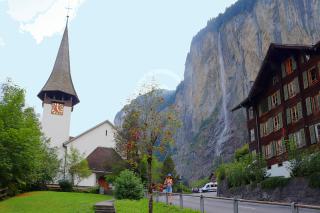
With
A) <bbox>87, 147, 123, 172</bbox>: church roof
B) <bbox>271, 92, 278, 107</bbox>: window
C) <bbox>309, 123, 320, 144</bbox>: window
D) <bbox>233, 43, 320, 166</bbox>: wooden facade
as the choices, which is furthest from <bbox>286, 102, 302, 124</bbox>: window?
<bbox>87, 147, 123, 172</bbox>: church roof

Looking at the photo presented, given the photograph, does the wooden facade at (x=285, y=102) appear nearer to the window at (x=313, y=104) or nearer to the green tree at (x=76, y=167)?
the window at (x=313, y=104)

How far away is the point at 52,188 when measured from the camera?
1693 inches

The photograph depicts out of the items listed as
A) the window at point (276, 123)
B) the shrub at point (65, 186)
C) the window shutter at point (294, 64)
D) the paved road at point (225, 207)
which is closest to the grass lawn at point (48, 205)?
the paved road at point (225, 207)

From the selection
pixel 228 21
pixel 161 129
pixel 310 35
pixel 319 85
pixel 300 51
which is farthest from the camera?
pixel 228 21

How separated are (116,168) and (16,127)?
1679 centimetres

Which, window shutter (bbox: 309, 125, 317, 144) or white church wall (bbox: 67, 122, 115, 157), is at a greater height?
white church wall (bbox: 67, 122, 115, 157)

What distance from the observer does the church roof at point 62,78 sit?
52969mm

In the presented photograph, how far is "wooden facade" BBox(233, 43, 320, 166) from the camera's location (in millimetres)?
32844

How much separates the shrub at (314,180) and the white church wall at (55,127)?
3504 centimetres

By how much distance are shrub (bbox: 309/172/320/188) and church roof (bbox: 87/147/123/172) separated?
24.7 metres

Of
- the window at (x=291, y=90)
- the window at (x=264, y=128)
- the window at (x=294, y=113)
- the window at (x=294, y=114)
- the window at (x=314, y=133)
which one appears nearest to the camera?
the window at (x=314, y=133)

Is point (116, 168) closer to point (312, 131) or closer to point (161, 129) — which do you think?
point (312, 131)

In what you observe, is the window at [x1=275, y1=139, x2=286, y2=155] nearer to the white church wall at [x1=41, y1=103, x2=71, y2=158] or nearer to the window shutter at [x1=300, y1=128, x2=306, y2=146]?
the window shutter at [x1=300, y1=128, x2=306, y2=146]

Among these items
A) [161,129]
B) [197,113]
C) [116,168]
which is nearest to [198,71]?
[197,113]
